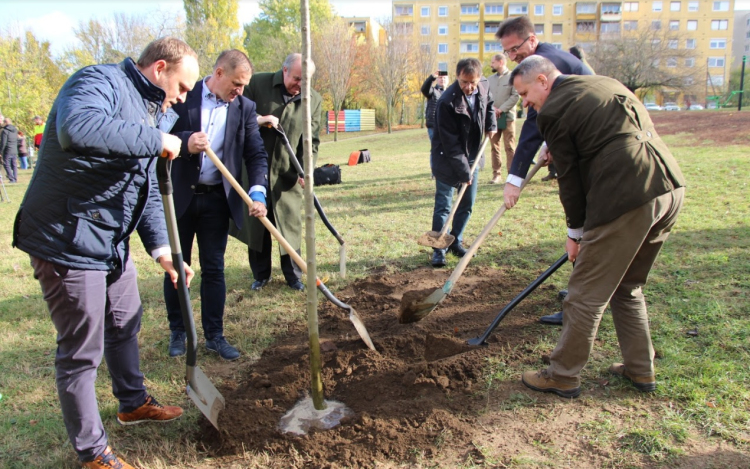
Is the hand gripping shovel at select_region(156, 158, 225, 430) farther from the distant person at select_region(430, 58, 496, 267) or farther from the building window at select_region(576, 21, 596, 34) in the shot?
the building window at select_region(576, 21, 596, 34)

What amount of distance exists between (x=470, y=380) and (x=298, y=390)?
1.08 meters

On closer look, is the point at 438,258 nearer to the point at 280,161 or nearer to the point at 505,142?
the point at 280,161

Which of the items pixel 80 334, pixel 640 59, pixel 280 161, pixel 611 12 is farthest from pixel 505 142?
pixel 611 12

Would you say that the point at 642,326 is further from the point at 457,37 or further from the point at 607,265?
the point at 457,37

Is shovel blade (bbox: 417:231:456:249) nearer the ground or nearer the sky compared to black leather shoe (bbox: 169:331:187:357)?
nearer the sky

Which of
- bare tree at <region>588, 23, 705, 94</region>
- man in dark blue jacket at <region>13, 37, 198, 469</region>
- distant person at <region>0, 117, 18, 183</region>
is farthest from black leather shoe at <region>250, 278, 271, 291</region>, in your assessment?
bare tree at <region>588, 23, 705, 94</region>

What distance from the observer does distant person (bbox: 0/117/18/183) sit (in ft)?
47.0

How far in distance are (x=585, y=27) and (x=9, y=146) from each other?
6695cm

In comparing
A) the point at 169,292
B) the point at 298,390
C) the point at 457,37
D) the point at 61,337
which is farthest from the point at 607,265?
the point at 457,37

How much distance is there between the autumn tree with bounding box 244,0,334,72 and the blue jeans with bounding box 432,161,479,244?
34535 millimetres

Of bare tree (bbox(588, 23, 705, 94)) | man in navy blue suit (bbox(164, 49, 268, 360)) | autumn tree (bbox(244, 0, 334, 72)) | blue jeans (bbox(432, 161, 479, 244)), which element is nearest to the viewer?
man in navy blue suit (bbox(164, 49, 268, 360))

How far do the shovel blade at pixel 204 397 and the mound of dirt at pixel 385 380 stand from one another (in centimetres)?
5

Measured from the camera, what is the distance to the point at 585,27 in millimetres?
64625

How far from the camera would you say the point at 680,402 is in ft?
9.20
